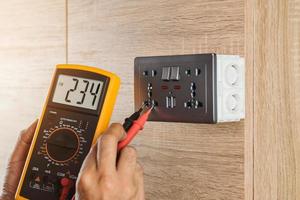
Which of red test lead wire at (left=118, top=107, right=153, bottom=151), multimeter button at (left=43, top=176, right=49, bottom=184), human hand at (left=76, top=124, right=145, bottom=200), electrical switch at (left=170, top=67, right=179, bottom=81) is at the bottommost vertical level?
multimeter button at (left=43, top=176, right=49, bottom=184)

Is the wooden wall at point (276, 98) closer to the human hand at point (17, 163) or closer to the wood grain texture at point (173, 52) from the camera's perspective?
the wood grain texture at point (173, 52)

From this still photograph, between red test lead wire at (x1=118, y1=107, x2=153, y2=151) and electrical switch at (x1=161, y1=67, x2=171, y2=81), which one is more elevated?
electrical switch at (x1=161, y1=67, x2=171, y2=81)

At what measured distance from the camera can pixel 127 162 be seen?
2.14ft

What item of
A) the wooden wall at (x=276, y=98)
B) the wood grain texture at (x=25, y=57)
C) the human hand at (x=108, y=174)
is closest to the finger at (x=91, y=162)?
the human hand at (x=108, y=174)

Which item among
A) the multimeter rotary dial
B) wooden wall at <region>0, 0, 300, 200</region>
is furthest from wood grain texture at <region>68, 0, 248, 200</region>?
the multimeter rotary dial

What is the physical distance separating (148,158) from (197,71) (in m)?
0.20

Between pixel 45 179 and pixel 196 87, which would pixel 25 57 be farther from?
pixel 196 87

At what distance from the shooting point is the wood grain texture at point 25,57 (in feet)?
3.22

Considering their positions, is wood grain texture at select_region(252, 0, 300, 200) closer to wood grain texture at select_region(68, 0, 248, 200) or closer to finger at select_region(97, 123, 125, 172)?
wood grain texture at select_region(68, 0, 248, 200)

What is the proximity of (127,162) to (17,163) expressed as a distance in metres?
0.28

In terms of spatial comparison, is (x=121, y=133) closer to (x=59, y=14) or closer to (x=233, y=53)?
(x=233, y=53)

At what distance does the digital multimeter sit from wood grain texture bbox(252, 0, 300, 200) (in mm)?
215

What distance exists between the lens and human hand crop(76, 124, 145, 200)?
62cm

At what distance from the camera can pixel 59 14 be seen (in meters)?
0.96
